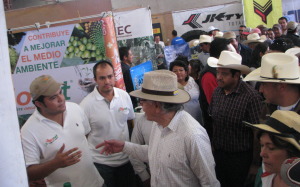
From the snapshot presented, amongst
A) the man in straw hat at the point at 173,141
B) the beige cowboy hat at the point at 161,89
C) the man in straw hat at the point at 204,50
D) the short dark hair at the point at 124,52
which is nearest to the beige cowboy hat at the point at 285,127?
the man in straw hat at the point at 173,141

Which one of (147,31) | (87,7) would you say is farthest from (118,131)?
(87,7)

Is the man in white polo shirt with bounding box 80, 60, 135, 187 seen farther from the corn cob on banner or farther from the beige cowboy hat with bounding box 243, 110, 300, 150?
the corn cob on banner

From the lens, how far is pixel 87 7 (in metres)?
8.62

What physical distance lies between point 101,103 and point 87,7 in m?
5.89

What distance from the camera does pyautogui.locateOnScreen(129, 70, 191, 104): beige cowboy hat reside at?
2.37 meters

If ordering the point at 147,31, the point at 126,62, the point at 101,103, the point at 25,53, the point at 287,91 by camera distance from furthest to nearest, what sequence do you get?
the point at 147,31 < the point at 126,62 < the point at 25,53 < the point at 101,103 < the point at 287,91

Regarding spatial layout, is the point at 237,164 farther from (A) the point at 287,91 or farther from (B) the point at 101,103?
(B) the point at 101,103

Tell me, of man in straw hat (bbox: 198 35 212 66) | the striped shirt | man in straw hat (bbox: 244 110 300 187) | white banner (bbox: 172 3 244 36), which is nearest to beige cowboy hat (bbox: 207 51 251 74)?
the striped shirt

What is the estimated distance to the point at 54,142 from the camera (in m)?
2.72

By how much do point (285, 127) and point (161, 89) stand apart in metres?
0.99

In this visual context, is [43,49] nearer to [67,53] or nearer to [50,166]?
[67,53]

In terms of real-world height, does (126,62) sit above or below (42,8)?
below

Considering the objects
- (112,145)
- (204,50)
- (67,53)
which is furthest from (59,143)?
(204,50)

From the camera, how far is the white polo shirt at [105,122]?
334cm
